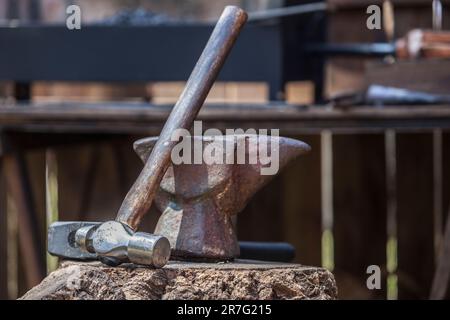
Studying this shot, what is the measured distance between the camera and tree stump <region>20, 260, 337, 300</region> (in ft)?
9.29

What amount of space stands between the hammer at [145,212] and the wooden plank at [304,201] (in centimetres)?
353

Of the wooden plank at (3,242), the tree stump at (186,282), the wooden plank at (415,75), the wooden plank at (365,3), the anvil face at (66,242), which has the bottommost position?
the wooden plank at (3,242)

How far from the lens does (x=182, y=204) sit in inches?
127

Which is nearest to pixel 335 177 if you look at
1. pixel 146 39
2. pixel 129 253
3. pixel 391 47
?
pixel 391 47

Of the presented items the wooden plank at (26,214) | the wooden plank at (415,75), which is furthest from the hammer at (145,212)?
the wooden plank at (26,214)

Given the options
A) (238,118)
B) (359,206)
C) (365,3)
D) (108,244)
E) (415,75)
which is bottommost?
(359,206)

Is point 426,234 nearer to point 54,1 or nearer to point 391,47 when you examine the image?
point 391,47

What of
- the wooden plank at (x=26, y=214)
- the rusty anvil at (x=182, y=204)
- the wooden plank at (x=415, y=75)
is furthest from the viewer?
the wooden plank at (x=26, y=214)

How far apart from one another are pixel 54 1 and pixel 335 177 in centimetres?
208

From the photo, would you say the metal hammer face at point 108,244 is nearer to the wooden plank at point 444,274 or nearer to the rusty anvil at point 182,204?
the rusty anvil at point 182,204

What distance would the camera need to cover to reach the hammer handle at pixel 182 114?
3.11 m

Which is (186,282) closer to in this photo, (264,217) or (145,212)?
(145,212)

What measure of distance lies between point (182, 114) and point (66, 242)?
0.52 m

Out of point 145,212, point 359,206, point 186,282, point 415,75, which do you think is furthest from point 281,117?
point 186,282
